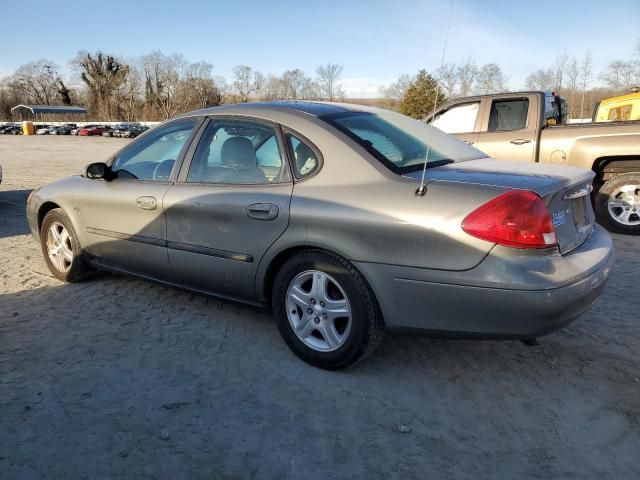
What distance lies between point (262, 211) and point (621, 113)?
8.20m

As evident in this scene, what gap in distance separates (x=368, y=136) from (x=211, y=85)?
297 ft

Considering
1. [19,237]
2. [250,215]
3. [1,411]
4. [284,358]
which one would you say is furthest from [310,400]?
[19,237]

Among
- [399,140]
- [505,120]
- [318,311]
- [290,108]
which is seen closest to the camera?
[318,311]

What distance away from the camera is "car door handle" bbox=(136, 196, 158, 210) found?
3807 mm

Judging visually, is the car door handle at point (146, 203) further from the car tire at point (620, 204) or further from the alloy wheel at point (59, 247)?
the car tire at point (620, 204)

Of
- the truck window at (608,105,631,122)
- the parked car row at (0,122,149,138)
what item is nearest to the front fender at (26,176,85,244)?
the truck window at (608,105,631,122)

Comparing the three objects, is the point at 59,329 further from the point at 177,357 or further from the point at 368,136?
the point at 368,136

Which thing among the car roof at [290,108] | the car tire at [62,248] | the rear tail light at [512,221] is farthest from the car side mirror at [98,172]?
the rear tail light at [512,221]

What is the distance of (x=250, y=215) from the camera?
324 cm

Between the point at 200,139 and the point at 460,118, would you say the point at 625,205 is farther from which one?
the point at 200,139

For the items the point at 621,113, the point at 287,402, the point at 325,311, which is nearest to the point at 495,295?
the point at 325,311

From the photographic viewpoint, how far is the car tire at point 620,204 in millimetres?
6484

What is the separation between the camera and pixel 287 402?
9.02 ft

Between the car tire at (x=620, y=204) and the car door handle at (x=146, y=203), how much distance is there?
18.2 feet
